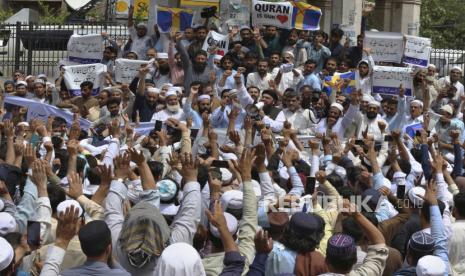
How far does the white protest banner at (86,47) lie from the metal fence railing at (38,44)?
13.2ft

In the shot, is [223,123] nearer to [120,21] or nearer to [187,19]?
[187,19]

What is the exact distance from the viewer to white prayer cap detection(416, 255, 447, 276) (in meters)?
7.04

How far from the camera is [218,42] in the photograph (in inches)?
717

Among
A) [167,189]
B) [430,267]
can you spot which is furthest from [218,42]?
[430,267]

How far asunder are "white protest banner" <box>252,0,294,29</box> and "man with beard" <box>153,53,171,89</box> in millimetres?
2302

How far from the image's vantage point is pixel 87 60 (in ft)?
59.6

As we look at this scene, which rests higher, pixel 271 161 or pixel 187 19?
pixel 187 19

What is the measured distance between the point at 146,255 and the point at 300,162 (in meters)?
4.95

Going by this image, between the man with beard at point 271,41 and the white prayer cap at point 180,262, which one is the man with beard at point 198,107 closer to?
the man with beard at point 271,41

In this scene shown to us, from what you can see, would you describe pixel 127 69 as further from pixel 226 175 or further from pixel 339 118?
pixel 226 175

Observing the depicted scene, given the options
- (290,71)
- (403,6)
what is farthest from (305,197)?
(403,6)

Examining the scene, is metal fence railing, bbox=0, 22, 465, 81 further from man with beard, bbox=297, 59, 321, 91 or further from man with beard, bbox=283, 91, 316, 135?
man with beard, bbox=283, 91, 316, 135

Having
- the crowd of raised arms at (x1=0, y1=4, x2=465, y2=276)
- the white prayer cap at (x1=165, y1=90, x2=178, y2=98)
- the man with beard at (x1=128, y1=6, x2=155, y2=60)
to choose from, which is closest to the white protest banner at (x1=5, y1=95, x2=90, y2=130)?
the crowd of raised arms at (x1=0, y1=4, x2=465, y2=276)

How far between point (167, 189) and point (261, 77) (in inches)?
347
